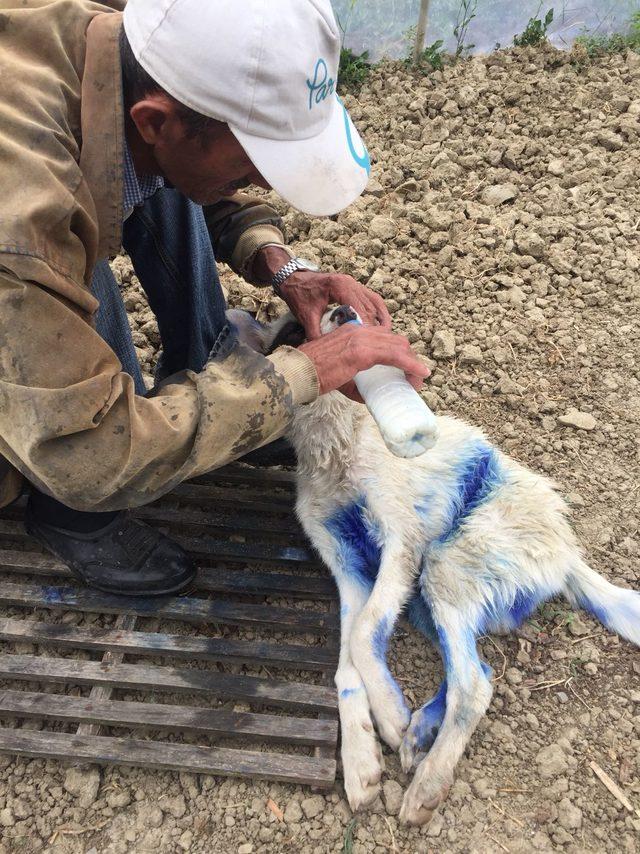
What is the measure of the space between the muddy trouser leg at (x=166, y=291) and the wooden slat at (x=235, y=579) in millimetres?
185

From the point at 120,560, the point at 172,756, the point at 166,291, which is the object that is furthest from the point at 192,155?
the point at 172,756

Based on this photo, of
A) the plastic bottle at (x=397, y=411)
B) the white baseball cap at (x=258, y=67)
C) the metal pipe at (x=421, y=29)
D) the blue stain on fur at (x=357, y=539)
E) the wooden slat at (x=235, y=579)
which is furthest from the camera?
the metal pipe at (x=421, y=29)

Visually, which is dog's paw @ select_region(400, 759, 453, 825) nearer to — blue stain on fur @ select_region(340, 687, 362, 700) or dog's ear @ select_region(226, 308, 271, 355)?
blue stain on fur @ select_region(340, 687, 362, 700)

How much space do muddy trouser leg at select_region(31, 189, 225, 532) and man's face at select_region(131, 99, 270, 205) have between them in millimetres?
649

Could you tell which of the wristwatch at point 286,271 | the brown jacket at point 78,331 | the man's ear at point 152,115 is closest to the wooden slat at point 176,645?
the brown jacket at point 78,331

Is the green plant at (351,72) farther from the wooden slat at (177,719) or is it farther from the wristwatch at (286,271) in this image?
the wooden slat at (177,719)

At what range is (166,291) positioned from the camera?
294 centimetres

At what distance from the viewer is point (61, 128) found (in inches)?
72.7

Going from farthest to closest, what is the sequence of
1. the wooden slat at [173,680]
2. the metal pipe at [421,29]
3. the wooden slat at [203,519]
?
the metal pipe at [421,29] → the wooden slat at [203,519] → the wooden slat at [173,680]

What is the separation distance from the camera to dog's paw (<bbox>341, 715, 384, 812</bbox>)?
2.15 meters

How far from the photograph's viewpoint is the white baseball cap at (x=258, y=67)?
1.68 metres

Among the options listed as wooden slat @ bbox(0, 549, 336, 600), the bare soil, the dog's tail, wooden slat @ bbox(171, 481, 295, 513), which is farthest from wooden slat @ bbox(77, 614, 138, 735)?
the dog's tail

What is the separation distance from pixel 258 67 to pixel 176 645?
5.95 ft

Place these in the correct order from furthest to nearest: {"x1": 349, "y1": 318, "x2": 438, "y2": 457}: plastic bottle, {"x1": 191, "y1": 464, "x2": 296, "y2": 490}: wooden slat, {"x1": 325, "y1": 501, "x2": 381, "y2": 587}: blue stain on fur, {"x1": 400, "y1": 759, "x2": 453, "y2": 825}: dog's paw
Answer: {"x1": 191, "y1": 464, "x2": 296, "y2": 490}: wooden slat
{"x1": 325, "y1": 501, "x2": 381, "y2": 587}: blue stain on fur
{"x1": 400, "y1": 759, "x2": 453, "y2": 825}: dog's paw
{"x1": 349, "y1": 318, "x2": 438, "y2": 457}: plastic bottle
